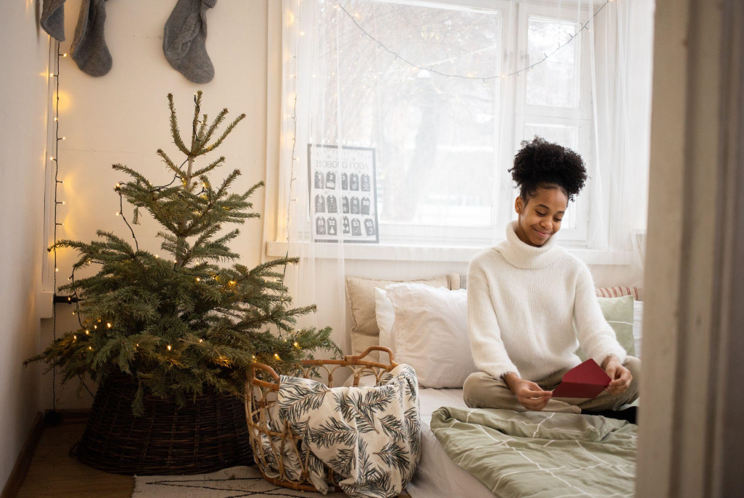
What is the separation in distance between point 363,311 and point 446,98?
104cm

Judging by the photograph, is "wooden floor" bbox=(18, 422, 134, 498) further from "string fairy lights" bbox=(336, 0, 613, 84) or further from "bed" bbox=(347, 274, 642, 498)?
"string fairy lights" bbox=(336, 0, 613, 84)

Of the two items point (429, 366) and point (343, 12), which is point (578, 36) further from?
point (429, 366)

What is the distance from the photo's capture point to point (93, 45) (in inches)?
91.9

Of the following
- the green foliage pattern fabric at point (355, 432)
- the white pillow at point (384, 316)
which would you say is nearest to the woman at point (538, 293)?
the green foliage pattern fabric at point (355, 432)

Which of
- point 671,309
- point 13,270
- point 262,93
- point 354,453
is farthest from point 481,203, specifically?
point 671,309

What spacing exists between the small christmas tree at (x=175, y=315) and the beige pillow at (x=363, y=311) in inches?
17.5

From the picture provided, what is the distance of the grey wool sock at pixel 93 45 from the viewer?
229 cm

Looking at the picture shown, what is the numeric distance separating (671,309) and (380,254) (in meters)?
2.03

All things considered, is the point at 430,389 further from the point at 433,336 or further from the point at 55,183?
the point at 55,183

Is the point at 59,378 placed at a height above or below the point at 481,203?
below

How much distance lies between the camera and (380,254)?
2.58 m

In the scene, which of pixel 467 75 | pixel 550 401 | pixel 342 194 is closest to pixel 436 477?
pixel 550 401

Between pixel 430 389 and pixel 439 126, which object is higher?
pixel 439 126

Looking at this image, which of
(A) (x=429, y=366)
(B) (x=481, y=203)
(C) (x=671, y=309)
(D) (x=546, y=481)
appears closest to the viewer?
(C) (x=671, y=309)
